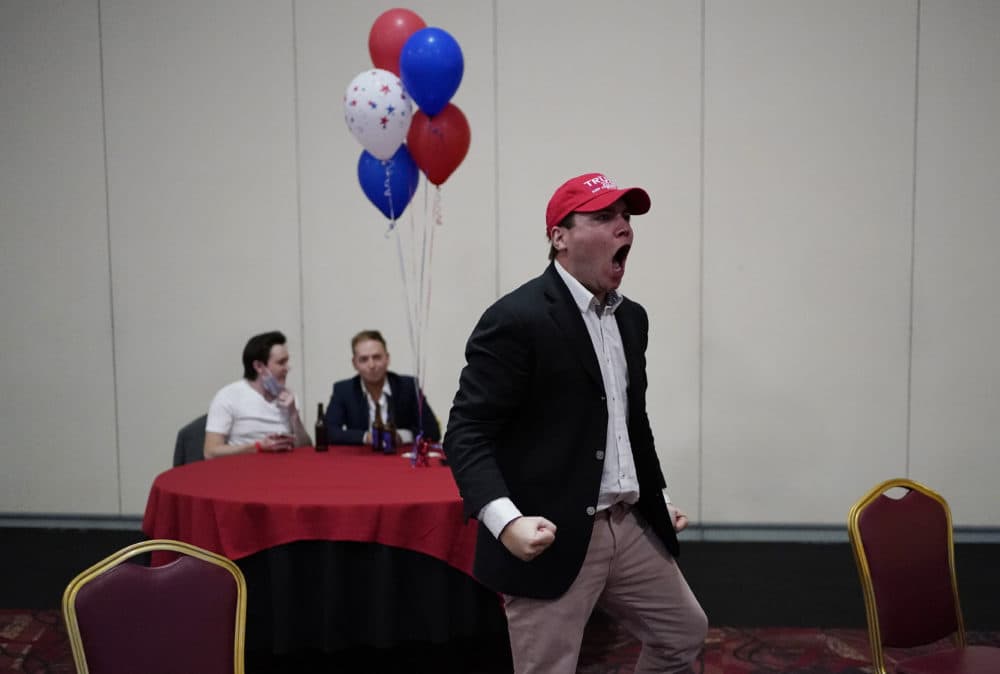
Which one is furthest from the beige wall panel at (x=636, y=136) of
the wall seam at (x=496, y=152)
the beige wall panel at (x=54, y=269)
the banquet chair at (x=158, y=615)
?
the banquet chair at (x=158, y=615)

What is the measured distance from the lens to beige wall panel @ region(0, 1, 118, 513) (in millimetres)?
5160

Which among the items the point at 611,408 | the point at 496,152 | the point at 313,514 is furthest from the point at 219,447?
the point at 611,408

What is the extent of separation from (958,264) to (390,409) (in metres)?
3.24

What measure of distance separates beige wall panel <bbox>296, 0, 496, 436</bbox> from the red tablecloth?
6.79 ft

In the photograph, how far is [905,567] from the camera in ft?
6.93

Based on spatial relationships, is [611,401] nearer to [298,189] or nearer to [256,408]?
[256,408]

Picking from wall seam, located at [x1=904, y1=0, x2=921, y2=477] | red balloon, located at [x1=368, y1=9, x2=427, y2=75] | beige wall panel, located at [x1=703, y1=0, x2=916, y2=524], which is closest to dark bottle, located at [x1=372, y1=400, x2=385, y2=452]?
red balloon, located at [x1=368, y1=9, x2=427, y2=75]

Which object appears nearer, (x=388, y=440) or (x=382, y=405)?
(x=388, y=440)

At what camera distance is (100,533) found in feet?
17.0

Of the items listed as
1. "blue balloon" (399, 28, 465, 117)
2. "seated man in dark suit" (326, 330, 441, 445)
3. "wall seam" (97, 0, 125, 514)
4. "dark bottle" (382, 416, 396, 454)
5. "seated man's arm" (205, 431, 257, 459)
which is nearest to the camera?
"blue balloon" (399, 28, 465, 117)

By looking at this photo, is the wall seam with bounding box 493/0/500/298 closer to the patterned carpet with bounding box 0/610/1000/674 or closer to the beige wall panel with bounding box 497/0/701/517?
the beige wall panel with bounding box 497/0/701/517

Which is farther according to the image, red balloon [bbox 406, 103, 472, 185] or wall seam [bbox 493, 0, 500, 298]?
wall seam [bbox 493, 0, 500, 298]

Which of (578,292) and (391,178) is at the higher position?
(391,178)

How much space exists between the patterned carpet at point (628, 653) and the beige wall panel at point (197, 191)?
197cm
